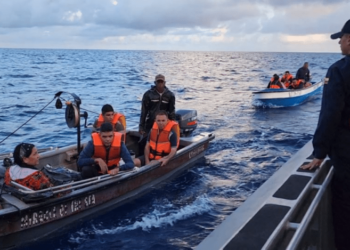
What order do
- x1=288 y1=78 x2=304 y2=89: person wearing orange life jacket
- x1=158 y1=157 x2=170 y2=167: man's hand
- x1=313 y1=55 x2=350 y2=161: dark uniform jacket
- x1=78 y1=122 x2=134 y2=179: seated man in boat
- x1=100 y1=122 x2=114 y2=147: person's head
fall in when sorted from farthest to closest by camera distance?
x1=288 y1=78 x2=304 y2=89: person wearing orange life jacket
x1=158 y1=157 x2=170 y2=167: man's hand
x1=78 y1=122 x2=134 y2=179: seated man in boat
x1=100 y1=122 x2=114 y2=147: person's head
x1=313 y1=55 x2=350 y2=161: dark uniform jacket

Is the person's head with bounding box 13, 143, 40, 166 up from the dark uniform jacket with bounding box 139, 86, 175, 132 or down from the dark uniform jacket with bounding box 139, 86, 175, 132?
down

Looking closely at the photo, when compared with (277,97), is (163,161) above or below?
below

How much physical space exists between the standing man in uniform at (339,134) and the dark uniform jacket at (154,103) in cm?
675

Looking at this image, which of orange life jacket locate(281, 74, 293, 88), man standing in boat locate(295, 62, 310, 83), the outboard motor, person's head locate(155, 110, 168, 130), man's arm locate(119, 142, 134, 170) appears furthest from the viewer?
man standing in boat locate(295, 62, 310, 83)

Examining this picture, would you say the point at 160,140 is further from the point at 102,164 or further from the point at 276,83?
the point at 276,83

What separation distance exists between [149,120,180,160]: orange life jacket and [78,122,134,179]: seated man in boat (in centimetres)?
128

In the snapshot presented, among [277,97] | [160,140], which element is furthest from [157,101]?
[277,97]

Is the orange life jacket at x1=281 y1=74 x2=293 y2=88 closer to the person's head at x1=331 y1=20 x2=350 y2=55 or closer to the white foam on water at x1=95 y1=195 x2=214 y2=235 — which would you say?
the white foam on water at x1=95 y1=195 x2=214 y2=235

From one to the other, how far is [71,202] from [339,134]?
15.5 ft

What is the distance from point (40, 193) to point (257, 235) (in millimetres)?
4297

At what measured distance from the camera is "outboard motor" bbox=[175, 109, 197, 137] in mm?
11078

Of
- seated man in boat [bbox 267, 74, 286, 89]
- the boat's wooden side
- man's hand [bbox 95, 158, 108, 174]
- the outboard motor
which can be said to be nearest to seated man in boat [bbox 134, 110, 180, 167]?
the boat's wooden side

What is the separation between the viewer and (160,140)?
28.3ft

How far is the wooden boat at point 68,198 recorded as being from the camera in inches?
225
